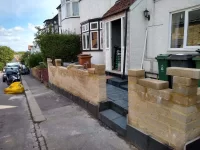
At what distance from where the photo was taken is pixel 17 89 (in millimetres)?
11117

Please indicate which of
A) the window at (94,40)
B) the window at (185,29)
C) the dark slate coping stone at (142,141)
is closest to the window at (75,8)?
the window at (94,40)

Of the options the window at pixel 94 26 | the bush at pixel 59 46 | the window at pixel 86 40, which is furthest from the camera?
the bush at pixel 59 46

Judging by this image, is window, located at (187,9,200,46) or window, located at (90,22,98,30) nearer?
window, located at (187,9,200,46)

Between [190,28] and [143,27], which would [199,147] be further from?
[143,27]

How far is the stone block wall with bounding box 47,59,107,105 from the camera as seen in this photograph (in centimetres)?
482

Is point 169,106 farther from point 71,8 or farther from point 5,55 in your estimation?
point 5,55

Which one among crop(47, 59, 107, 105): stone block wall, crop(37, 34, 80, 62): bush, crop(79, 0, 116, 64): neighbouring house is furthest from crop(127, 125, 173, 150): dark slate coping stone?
crop(37, 34, 80, 62): bush

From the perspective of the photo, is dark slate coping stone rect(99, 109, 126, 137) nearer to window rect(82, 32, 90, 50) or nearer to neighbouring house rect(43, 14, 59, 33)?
window rect(82, 32, 90, 50)

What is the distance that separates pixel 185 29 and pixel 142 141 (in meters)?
4.09

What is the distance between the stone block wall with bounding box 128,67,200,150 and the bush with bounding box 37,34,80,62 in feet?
32.2

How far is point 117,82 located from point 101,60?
3417 mm

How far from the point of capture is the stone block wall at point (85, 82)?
482cm

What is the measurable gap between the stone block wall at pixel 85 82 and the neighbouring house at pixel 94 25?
2576 mm

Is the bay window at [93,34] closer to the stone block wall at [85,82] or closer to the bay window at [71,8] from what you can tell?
the stone block wall at [85,82]
